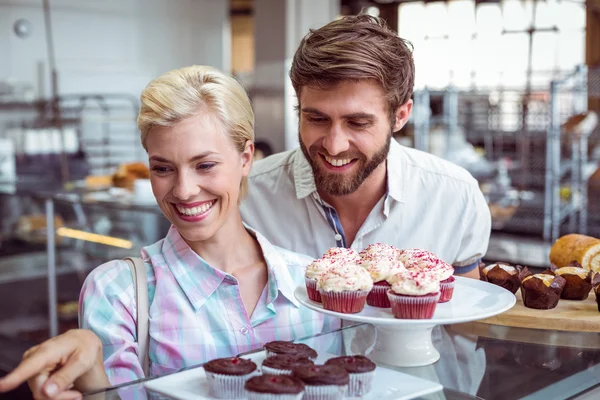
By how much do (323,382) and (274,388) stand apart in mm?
77

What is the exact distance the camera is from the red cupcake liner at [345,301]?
1.43m

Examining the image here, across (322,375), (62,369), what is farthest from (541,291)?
(62,369)

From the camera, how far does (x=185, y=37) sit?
669cm

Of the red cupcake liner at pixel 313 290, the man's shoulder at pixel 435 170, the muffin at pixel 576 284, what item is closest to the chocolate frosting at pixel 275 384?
the red cupcake liner at pixel 313 290

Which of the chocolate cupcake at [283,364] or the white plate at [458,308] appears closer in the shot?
the chocolate cupcake at [283,364]

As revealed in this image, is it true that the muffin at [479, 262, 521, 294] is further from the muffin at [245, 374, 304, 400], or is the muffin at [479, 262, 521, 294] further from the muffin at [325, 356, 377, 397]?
the muffin at [245, 374, 304, 400]

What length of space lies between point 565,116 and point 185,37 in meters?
3.10

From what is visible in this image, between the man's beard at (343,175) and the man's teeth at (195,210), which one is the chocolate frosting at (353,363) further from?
the man's beard at (343,175)

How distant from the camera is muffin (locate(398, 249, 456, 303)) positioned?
1.53m

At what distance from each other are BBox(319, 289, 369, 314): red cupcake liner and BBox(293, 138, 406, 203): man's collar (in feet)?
2.76

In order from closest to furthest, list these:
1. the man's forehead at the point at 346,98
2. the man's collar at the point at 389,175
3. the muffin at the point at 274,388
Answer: the muffin at the point at 274,388 → the man's forehead at the point at 346,98 → the man's collar at the point at 389,175

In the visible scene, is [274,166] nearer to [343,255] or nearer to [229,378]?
[343,255]

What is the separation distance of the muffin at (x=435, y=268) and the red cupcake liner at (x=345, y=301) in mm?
152

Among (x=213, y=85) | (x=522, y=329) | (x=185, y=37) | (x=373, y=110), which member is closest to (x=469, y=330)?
(x=522, y=329)
